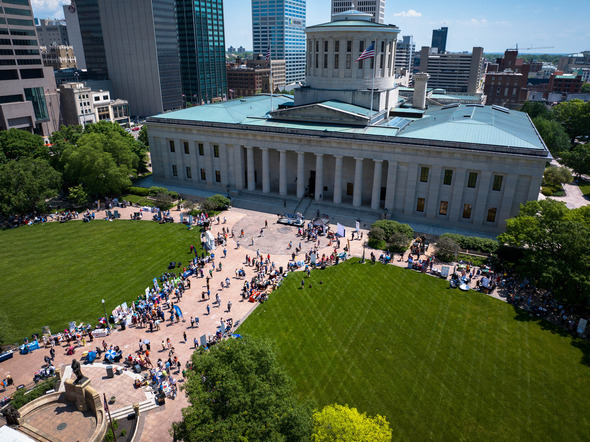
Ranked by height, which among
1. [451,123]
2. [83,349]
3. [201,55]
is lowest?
[83,349]

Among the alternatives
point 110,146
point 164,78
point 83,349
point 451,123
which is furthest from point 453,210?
point 164,78

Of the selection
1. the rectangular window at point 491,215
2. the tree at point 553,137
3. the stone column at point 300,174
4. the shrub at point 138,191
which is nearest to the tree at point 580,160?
the tree at point 553,137

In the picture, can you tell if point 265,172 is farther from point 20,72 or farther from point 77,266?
point 20,72

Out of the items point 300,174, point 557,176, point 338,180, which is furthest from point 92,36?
point 557,176

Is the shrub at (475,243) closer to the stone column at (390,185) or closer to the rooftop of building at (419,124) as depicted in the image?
the stone column at (390,185)

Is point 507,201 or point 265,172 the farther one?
point 265,172

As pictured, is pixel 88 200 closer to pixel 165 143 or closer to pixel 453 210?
pixel 165 143

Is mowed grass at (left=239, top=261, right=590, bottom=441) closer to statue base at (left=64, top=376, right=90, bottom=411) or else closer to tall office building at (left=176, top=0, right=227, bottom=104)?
statue base at (left=64, top=376, right=90, bottom=411)
